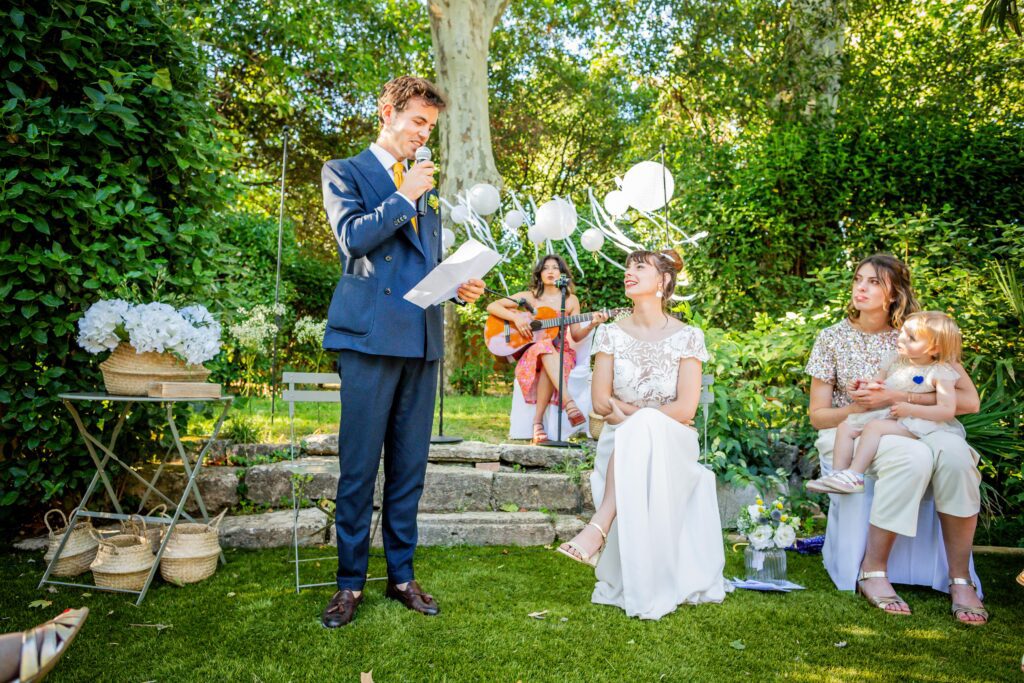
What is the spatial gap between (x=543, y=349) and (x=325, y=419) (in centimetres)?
206

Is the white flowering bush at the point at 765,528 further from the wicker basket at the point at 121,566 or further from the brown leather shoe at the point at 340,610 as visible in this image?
the wicker basket at the point at 121,566

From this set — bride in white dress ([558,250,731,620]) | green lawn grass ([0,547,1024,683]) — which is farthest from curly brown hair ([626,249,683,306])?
green lawn grass ([0,547,1024,683])

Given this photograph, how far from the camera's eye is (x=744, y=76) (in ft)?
33.2

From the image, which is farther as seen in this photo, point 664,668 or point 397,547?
point 397,547

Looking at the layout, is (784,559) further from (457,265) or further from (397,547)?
(457,265)

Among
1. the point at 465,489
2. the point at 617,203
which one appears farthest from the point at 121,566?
the point at 617,203

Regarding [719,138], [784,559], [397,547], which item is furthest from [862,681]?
[719,138]

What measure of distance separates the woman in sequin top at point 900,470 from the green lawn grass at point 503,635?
5.4 inches

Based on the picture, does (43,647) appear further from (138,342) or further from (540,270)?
(540,270)

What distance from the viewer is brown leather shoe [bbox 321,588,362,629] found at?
2.62m

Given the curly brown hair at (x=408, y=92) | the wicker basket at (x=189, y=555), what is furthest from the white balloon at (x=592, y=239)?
the wicker basket at (x=189, y=555)

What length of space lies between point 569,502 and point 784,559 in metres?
1.29

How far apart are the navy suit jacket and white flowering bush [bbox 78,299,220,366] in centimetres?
87

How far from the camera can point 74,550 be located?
3.18 m
